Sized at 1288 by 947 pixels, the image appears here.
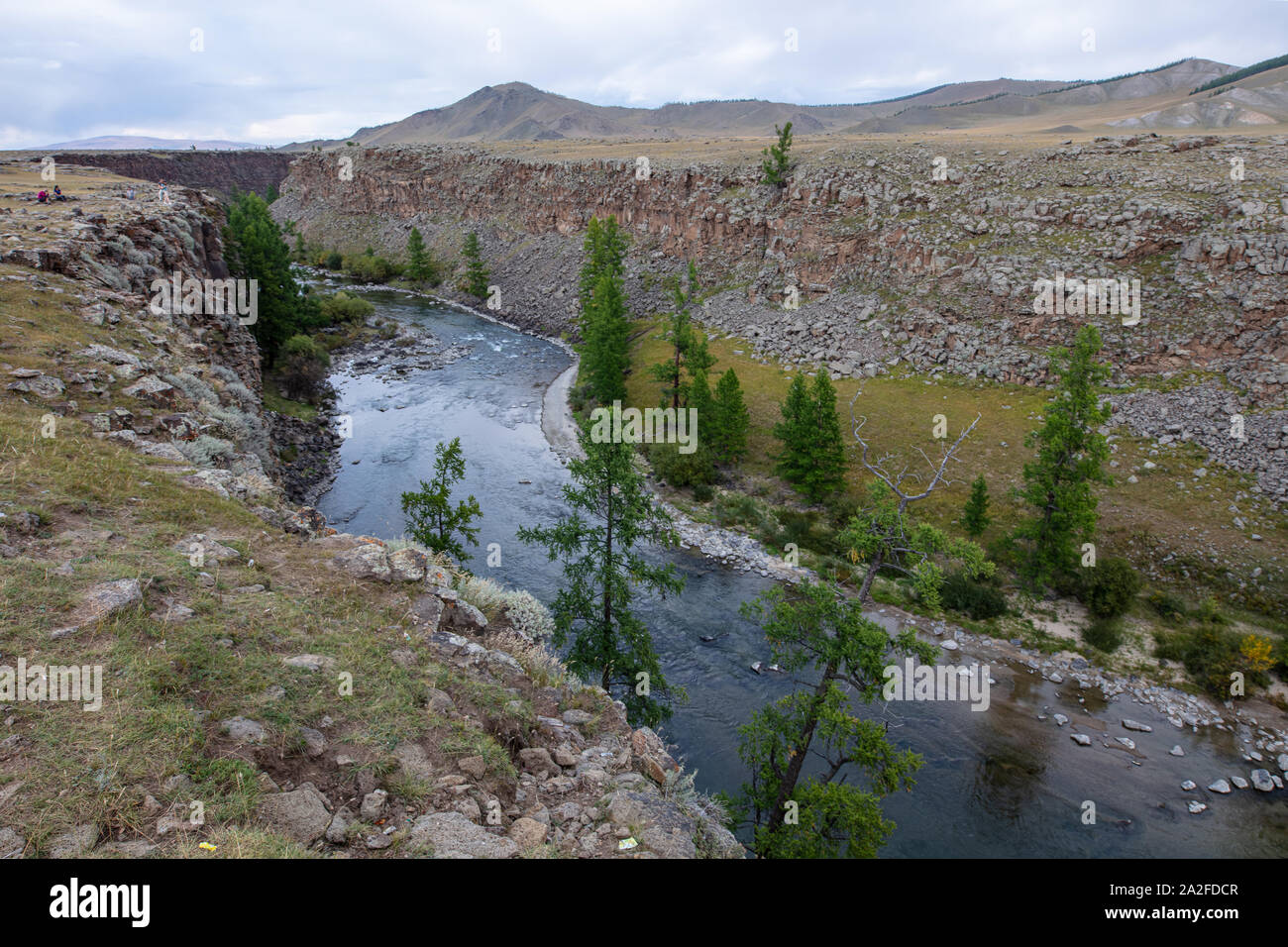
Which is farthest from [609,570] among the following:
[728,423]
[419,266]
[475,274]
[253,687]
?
[419,266]

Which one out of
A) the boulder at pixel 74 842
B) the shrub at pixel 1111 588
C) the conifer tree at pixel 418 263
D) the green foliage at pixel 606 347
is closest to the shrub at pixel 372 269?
the conifer tree at pixel 418 263

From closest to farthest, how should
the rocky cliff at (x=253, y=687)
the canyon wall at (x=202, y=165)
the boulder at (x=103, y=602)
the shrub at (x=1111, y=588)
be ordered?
the rocky cliff at (x=253, y=687)
the boulder at (x=103, y=602)
the shrub at (x=1111, y=588)
the canyon wall at (x=202, y=165)

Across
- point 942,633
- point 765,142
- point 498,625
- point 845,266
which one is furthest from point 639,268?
point 498,625

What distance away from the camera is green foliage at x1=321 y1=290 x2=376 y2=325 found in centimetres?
6639

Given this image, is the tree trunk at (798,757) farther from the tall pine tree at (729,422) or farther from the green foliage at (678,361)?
the green foliage at (678,361)

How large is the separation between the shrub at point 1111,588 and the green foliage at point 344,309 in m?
67.5

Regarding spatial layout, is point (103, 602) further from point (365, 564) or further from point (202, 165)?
point (202, 165)

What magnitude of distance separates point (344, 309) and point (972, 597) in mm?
66171

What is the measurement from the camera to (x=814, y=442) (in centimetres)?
3325

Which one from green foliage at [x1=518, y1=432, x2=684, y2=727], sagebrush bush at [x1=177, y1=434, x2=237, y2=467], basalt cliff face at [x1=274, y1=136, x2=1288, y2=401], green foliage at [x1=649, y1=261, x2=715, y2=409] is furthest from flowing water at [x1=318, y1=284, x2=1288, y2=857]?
basalt cliff face at [x1=274, y1=136, x2=1288, y2=401]

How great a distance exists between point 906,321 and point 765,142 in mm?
58843

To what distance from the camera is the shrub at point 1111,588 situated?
25125mm

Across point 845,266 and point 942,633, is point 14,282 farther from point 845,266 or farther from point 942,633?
point 845,266
